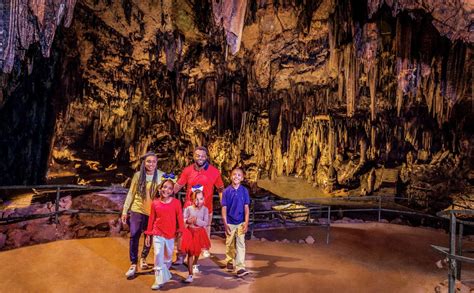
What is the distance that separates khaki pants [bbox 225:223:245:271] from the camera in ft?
13.0

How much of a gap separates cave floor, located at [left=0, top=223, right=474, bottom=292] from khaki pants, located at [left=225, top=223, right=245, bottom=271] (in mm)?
182

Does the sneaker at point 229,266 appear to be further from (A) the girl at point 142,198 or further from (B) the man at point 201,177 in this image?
(A) the girl at point 142,198

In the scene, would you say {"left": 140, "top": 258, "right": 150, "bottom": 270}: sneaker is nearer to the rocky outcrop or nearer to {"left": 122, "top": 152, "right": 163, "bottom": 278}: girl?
{"left": 122, "top": 152, "right": 163, "bottom": 278}: girl

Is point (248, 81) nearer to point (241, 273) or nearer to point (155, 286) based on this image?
point (241, 273)

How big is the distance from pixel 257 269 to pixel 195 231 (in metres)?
1.02

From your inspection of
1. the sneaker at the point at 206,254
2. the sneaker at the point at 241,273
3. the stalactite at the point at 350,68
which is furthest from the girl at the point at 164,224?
the stalactite at the point at 350,68

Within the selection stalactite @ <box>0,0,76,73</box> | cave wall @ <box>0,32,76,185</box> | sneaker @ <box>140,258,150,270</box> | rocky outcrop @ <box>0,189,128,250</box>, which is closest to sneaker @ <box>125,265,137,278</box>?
sneaker @ <box>140,258,150,270</box>

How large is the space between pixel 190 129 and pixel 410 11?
9.21m

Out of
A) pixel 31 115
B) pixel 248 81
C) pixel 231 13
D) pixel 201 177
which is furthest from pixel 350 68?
pixel 31 115

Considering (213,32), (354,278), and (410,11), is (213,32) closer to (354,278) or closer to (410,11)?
(410,11)

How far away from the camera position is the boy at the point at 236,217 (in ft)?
13.0

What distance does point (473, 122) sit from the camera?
12.5 metres

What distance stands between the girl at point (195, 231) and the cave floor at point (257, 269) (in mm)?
228

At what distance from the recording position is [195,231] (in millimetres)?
3752
